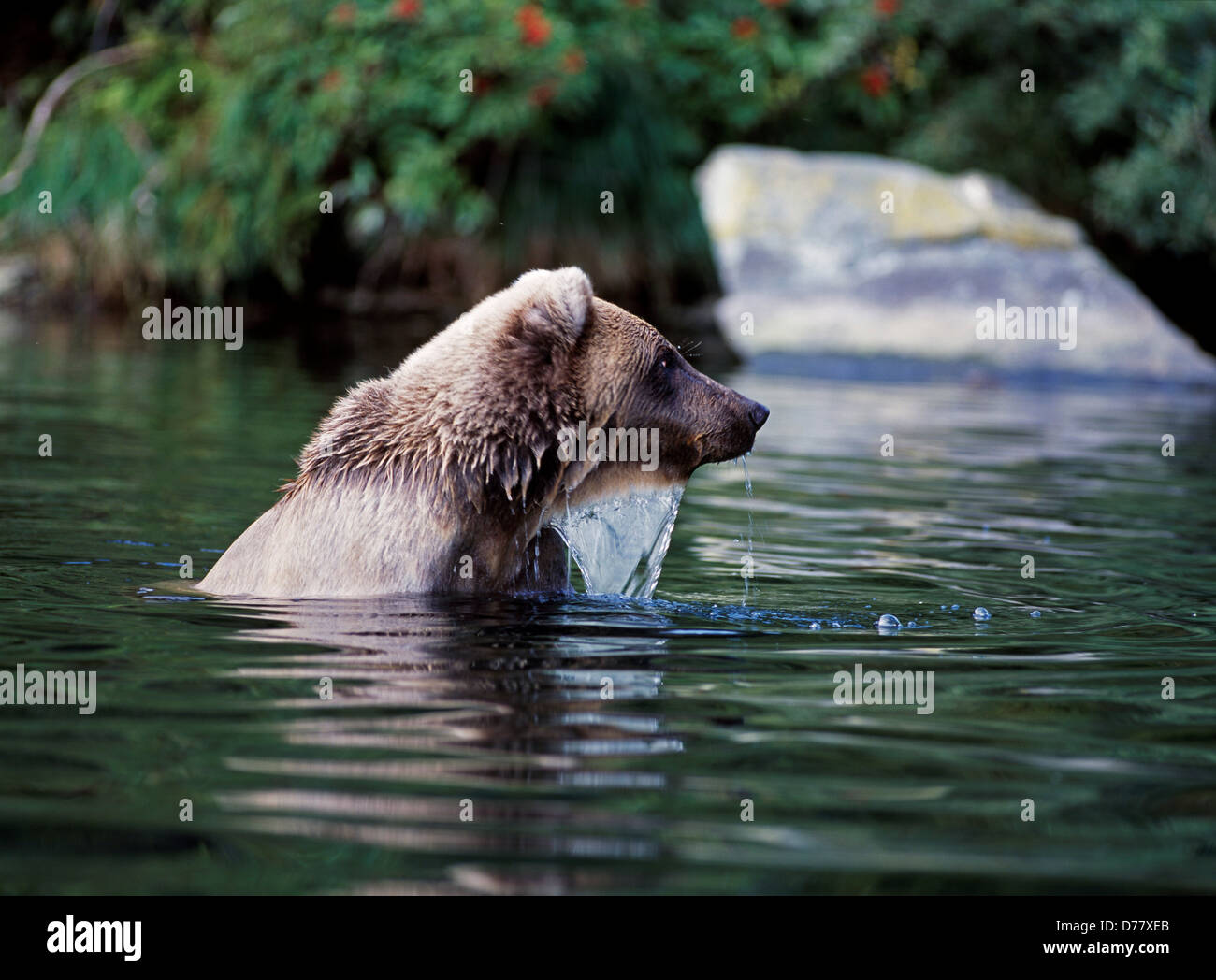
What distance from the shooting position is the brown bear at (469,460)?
613 centimetres

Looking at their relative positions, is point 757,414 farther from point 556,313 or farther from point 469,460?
point 469,460

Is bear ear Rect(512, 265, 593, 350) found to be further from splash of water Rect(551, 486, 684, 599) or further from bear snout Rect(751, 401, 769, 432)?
bear snout Rect(751, 401, 769, 432)

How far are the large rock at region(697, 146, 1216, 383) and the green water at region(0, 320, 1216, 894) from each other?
9.02 metres

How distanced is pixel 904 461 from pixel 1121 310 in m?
7.85

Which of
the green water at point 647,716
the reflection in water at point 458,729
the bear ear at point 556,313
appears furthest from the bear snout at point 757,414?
the reflection in water at point 458,729

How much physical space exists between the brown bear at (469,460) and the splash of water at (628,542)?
0.18m

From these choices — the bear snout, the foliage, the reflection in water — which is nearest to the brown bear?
the reflection in water

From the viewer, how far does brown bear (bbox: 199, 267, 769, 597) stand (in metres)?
6.13

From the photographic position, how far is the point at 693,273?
74.5 ft

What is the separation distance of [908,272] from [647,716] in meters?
15.3

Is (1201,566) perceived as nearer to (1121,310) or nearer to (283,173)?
(1121,310)

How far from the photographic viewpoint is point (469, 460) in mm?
6117

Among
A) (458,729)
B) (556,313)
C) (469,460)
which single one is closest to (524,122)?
(556,313)
